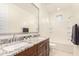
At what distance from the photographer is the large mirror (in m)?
1.60

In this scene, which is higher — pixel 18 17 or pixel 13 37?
pixel 18 17

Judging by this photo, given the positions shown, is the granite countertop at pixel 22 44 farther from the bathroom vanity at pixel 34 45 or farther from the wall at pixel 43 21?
the wall at pixel 43 21

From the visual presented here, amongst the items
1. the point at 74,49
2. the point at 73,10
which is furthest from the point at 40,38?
the point at 73,10

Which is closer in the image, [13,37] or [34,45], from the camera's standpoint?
[34,45]

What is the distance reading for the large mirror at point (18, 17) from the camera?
5.24 ft

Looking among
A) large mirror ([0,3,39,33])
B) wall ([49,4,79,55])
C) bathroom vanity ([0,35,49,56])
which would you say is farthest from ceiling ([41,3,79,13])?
bathroom vanity ([0,35,49,56])

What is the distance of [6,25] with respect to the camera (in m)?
1.60

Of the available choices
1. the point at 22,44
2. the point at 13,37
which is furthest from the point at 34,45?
the point at 13,37

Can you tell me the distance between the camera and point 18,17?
172cm

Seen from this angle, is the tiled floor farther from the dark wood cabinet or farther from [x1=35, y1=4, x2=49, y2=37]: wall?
[x1=35, y1=4, x2=49, y2=37]: wall

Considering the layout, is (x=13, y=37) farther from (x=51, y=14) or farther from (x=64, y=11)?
(x=64, y=11)

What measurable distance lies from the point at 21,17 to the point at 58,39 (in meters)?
0.72

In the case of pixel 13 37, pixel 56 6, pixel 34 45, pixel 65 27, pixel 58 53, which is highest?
pixel 56 6

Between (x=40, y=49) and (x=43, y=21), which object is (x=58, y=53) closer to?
(x=40, y=49)
